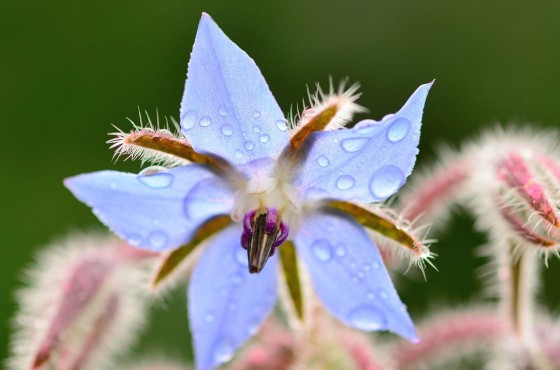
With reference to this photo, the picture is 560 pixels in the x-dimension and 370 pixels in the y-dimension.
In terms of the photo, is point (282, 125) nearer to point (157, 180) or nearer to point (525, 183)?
A: point (157, 180)

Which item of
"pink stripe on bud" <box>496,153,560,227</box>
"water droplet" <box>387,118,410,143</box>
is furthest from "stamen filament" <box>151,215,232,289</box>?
"pink stripe on bud" <box>496,153,560,227</box>

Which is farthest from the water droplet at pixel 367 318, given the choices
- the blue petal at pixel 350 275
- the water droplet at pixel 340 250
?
the water droplet at pixel 340 250

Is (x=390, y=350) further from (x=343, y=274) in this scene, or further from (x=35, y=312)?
(x=35, y=312)

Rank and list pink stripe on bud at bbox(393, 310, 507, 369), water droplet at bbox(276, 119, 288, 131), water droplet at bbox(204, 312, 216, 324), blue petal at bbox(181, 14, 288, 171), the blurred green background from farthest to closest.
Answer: the blurred green background → pink stripe on bud at bbox(393, 310, 507, 369) → water droplet at bbox(204, 312, 216, 324) → water droplet at bbox(276, 119, 288, 131) → blue petal at bbox(181, 14, 288, 171)

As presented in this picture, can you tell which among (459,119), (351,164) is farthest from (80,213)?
(351,164)

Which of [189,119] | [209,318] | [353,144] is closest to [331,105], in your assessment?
[353,144]

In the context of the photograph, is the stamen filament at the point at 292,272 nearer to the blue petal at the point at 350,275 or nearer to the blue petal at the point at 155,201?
the blue petal at the point at 350,275

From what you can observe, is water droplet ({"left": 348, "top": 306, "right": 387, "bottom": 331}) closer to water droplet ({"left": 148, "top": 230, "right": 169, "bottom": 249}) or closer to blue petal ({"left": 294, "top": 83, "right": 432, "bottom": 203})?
blue petal ({"left": 294, "top": 83, "right": 432, "bottom": 203})
